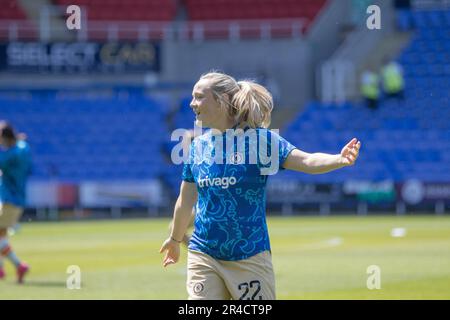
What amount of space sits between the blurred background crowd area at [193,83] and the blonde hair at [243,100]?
25.5m

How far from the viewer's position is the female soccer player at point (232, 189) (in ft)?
24.4

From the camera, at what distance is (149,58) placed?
130 feet

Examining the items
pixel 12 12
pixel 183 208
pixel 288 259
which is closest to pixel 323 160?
pixel 183 208

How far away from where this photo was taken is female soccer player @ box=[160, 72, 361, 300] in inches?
293

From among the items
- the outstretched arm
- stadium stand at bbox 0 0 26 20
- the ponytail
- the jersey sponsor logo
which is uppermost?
stadium stand at bbox 0 0 26 20

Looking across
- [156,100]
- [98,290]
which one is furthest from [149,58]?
[98,290]

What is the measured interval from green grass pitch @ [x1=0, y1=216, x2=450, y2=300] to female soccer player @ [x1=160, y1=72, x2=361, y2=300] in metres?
5.93

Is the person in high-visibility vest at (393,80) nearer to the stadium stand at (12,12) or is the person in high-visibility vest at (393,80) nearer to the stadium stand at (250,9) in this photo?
the stadium stand at (250,9)

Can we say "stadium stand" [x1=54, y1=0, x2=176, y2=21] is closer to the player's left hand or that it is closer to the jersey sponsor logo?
the jersey sponsor logo

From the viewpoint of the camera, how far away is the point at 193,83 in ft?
129

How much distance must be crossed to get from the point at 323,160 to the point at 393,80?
29.3m

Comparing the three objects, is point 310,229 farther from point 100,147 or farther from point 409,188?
point 100,147

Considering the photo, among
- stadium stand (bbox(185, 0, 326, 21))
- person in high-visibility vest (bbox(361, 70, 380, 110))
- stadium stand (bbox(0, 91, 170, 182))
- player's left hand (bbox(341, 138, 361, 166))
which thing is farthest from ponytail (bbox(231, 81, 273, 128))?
stadium stand (bbox(185, 0, 326, 21))

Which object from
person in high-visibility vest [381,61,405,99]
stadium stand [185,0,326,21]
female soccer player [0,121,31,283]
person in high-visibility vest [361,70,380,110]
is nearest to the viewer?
female soccer player [0,121,31,283]
